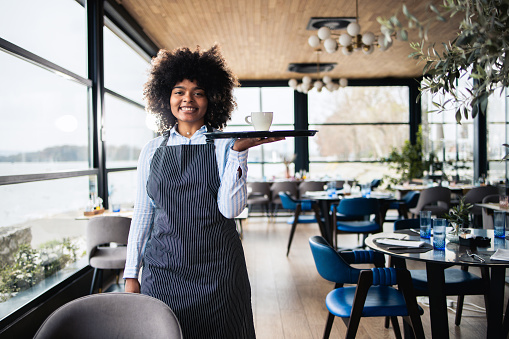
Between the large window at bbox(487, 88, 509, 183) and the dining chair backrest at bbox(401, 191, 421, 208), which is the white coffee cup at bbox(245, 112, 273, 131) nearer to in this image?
the dining chair backrest at bbox(401, 191, 421, 208)

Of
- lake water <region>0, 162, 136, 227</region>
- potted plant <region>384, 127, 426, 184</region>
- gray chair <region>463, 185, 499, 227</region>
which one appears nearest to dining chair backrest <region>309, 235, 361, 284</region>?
lake water <region>0, 162, 136, 227</region>

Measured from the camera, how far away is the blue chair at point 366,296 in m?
2.19

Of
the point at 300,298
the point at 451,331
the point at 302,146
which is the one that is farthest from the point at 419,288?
the point at 302,146

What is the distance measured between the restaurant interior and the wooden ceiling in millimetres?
33

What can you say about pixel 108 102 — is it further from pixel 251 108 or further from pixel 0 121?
pixel 251 108

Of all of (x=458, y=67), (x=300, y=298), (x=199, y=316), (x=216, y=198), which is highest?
(x=458, y=67)

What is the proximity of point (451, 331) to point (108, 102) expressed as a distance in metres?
4.29

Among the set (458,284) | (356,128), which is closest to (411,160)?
(356,128)

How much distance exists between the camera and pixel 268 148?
35.0 feet

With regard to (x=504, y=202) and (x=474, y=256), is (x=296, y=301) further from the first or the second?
(x=504, y=202)

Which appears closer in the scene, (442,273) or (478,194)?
(442,273)

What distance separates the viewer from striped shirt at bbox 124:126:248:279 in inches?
58.3

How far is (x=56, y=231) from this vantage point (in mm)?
3760

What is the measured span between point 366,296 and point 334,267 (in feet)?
0.76
